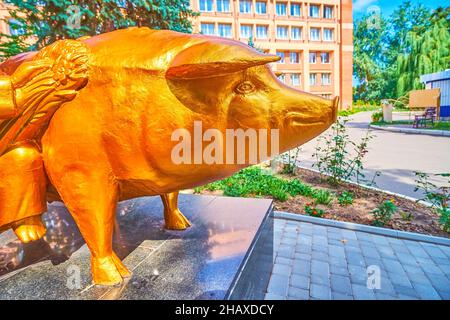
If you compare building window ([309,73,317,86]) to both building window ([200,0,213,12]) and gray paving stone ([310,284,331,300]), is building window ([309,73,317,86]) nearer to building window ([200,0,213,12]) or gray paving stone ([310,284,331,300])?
building window ([200,0,213,12])

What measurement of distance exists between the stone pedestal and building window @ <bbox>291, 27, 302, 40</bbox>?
3739 centimetres

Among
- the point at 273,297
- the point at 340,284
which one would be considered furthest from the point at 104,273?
the point at 340,284

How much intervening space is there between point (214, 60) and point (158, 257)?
1556mm

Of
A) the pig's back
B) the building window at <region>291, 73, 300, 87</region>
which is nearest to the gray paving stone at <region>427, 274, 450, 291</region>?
the pig's back

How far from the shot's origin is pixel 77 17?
6785 millimetres

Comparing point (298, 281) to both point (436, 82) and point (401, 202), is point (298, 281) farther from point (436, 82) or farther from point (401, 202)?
point (436, 82)

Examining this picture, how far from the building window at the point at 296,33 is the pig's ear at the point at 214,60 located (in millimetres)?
38523

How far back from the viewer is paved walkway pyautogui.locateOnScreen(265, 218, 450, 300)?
2.90 metres

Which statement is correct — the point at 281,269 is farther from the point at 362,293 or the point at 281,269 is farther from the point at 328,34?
the point at 328,34

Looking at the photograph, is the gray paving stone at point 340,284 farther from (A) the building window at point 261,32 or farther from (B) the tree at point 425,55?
(B) the tree at point 425,55

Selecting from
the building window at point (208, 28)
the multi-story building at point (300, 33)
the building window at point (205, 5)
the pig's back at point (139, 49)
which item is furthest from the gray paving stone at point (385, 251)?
the building window at point (205, 5)

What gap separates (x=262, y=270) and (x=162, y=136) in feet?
5.97
